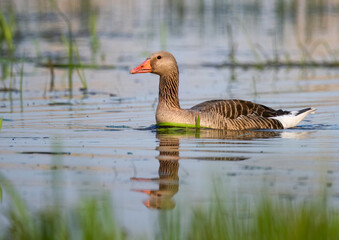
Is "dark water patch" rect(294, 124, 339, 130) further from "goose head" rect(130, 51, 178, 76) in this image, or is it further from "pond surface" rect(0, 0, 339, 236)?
"goose head" rect(130, 51, 178, 76)

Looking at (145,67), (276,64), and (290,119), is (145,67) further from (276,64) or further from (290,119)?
(276,64)

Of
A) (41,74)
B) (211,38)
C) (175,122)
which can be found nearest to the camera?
(175,122)

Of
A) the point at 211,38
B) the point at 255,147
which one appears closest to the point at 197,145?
the point at 255,147

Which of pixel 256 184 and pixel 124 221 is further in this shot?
pixel 256 184

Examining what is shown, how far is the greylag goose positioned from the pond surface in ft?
0.85

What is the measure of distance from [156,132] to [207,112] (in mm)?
918

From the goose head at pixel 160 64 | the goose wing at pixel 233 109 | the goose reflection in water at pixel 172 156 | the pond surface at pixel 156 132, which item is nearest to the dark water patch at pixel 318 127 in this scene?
the pond surface at pixel 156 132

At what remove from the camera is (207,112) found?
468 inches

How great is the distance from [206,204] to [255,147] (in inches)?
133

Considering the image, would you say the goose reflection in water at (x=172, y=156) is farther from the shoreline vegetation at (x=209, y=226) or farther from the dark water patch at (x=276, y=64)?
the dark water patch at (x=276, y=64)

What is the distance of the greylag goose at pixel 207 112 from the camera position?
38.8 feet

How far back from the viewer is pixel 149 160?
8.98 metres

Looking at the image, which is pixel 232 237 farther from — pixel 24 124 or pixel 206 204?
pixel 24 124

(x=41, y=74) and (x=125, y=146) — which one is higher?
(x=41, y=74)
